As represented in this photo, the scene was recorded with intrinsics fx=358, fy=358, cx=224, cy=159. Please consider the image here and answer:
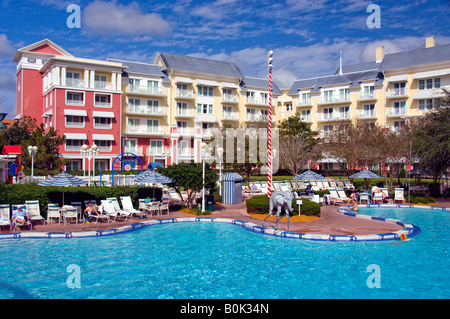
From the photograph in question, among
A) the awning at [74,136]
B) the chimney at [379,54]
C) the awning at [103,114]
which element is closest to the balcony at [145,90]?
the awning at [103,114]

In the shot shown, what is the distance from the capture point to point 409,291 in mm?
8359

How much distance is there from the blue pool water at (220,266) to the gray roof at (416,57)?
126ft

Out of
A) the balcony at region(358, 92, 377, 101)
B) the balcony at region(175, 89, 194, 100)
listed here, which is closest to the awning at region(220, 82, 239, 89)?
the balcony at region(175, 89, 194, 100)

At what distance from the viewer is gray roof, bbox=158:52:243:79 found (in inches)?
1936

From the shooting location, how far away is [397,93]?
1850 inches

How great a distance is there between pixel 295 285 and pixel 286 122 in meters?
39.6

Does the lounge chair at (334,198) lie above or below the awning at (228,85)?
below

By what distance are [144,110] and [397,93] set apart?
1304 inches

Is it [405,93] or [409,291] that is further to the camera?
[405,93]

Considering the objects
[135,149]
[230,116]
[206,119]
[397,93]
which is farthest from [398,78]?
[135,149]

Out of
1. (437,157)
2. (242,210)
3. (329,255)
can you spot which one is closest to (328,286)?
(329,255)

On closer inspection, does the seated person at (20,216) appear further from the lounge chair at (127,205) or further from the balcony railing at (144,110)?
the balcony railing at (144,110)

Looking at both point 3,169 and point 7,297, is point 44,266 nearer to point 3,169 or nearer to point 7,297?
point 7,297

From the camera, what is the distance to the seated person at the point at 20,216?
1365cm
